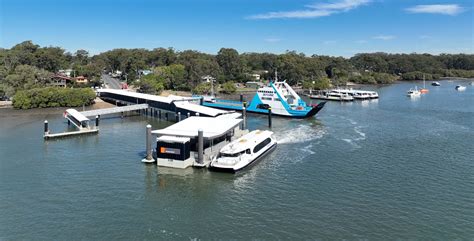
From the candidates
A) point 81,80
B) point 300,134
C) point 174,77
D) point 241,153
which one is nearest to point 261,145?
point 241,153

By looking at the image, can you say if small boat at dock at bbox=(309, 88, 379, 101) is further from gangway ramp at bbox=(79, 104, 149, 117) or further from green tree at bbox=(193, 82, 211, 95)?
gangway ramp at bbox=(79, 104, 149, 117)

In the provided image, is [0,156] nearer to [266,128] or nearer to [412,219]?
[266,128]

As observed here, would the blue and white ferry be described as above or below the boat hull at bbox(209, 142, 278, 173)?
above

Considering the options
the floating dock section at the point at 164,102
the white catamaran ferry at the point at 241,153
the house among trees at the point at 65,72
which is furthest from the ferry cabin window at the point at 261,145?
the house among trees at the point at 65,72

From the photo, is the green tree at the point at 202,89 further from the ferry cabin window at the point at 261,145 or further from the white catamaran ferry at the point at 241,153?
the white catamaran ferry at the point at 241,153

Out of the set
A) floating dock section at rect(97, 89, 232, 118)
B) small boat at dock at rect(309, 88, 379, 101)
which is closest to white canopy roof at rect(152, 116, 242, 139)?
floating dock section at rect(97, 89, 232, 118)

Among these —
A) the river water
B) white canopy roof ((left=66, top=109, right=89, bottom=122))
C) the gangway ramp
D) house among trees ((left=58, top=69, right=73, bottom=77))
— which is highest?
house among trees ((left=58, top=69, right=73, bottom=77))

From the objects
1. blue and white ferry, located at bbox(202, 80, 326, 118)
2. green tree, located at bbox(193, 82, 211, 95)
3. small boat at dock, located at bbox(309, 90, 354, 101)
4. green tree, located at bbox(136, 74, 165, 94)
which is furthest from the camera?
green tree, located at bbox(193, 82, 211, 95)
